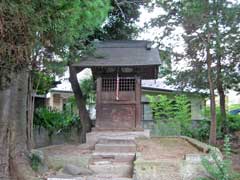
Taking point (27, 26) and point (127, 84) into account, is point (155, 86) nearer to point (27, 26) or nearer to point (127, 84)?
point (127, 84)

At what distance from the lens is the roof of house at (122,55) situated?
10.9m

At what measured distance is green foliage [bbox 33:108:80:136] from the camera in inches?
555

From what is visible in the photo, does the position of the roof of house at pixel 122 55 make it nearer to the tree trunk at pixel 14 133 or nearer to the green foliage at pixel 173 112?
the tree trunk at pixel 14 133

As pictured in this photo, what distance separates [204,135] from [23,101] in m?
10.8

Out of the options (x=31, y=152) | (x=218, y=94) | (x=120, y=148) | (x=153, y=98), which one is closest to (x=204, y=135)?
(x=218, y=94)

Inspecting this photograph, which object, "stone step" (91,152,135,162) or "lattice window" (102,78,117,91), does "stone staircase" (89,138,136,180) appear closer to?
"stone step" (91,152,135,162)

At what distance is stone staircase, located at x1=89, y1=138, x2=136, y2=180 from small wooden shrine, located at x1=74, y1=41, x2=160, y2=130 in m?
1.51

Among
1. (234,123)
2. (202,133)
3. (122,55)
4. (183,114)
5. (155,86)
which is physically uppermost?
(122,55)

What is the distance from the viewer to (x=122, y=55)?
1171cm

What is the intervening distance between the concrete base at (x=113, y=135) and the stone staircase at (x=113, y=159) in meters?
0.43

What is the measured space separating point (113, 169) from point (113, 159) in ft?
1.89

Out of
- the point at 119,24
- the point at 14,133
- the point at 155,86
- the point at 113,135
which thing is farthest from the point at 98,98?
the point at 155,86

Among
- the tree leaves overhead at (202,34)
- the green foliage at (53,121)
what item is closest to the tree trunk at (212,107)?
the tree leaves overhead at (202,34)

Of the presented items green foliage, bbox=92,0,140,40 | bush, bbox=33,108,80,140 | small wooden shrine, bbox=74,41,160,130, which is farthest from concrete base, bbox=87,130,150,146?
green foliage, bbox=92,0,140,40
